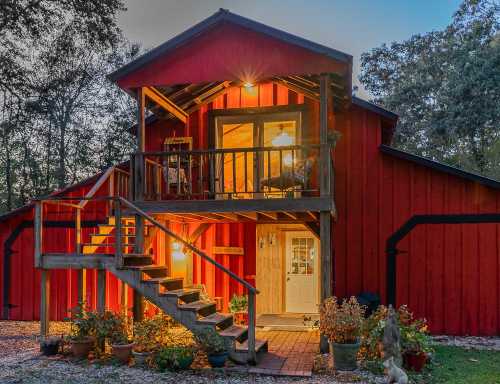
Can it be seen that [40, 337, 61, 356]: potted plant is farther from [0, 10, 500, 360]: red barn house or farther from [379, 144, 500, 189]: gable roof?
[379, 144, 500, 189]: gable roof

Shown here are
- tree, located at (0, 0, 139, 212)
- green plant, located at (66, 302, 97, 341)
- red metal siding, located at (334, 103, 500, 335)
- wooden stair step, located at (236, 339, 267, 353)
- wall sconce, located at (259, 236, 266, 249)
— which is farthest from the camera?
tree, located at (0, 0, 139, 212)

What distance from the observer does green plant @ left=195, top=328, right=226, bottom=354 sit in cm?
743

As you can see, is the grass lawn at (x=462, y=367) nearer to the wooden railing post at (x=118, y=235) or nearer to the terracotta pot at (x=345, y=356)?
the terracotta pot at (x=345, y=356)

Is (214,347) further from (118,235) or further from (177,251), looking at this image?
(177,251)

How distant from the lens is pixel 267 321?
1123 centimetres

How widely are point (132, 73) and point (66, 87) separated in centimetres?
1602

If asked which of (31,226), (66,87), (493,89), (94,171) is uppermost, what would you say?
(66,87)

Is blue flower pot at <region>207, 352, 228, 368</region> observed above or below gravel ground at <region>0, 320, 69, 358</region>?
above

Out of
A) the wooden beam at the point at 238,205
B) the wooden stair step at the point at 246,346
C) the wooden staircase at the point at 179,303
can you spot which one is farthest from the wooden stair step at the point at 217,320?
the wooden beam at the point at 238,205

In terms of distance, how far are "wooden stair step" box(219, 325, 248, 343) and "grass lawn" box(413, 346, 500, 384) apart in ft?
8.90

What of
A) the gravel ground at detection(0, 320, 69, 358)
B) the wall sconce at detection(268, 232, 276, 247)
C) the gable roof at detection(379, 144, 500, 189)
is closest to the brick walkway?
the wall sconce at detection(268, 232, 276, 247)

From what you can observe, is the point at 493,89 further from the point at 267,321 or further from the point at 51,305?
the point at 51,305

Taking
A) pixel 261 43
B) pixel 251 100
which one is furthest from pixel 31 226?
pixel 261 43

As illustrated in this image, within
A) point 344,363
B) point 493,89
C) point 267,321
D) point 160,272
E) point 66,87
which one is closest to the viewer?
point 344,363
